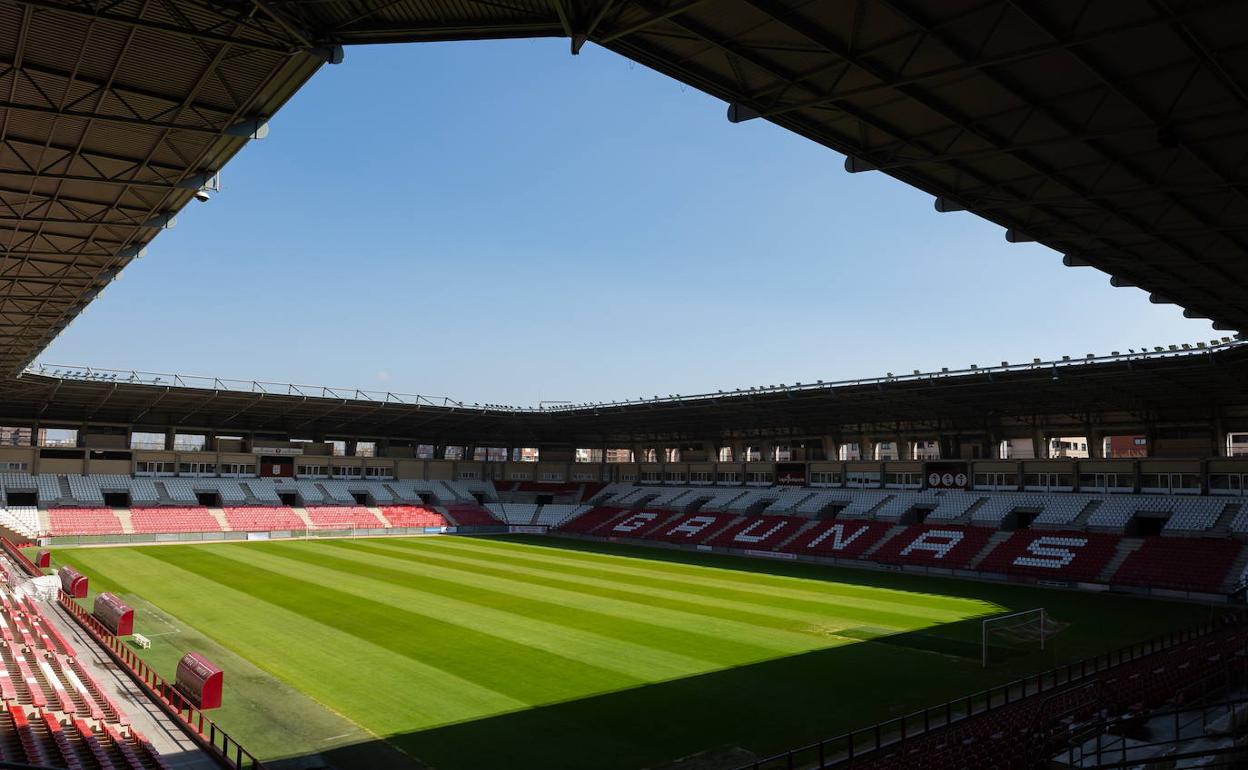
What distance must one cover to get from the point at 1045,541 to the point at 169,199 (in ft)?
153

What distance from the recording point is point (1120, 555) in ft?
138

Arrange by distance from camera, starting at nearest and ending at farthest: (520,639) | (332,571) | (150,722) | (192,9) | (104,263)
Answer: (192,9) → (150,722) → (104,263) → (520,639) → (332,571)

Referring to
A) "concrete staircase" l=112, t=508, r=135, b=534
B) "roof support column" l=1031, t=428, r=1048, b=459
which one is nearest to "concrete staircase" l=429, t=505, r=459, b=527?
"concrete staircase" l=112, t=508, r=135, b=534

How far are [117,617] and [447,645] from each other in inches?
421

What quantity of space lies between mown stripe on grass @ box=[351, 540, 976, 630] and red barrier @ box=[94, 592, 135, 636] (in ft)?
62.0

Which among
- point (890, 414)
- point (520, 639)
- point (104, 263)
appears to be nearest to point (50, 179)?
point (104, 263)

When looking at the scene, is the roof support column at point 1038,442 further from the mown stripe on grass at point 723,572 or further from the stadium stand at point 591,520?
the stadium stand at point 591,520

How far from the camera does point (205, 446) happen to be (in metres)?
71.3

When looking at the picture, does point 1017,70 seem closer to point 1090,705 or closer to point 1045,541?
point 1090,705

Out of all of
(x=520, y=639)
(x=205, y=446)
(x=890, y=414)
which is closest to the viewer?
(x=520, y=639)

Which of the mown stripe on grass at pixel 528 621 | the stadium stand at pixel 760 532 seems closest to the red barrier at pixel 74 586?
the mown stripe on grass at pixel 528 621

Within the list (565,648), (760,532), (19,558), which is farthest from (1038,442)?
(19,558)

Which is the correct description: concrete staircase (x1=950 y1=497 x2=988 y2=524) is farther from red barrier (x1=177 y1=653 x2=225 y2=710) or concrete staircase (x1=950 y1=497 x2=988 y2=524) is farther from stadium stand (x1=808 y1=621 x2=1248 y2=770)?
red barrier (x1=177 y1=653 x2=225 y2=710)

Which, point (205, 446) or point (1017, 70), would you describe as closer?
point (1017, 70)
